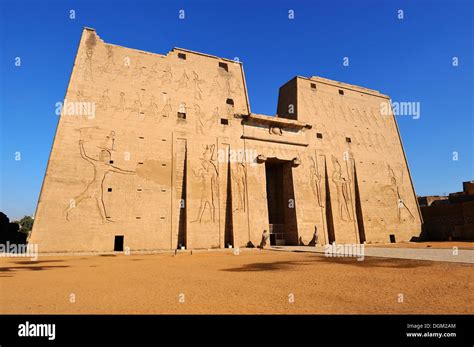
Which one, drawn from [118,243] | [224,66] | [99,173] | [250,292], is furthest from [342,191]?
[250,292]

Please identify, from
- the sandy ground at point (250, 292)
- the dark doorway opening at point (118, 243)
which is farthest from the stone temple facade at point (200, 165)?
the sandy ground at point (250, 292)

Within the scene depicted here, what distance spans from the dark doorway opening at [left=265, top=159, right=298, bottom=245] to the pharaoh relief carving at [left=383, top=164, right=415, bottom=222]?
11.8 metres

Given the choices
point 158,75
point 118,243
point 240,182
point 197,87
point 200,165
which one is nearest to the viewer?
point 118,243

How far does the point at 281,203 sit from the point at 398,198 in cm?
1363

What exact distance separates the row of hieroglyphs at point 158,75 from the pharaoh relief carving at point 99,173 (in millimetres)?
4787

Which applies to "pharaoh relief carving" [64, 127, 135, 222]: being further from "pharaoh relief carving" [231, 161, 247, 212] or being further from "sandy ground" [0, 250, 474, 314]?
"sandy ground" [0, 250, 474, 314]

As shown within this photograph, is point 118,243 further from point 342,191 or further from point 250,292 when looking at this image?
point 342,191

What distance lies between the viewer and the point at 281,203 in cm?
2722

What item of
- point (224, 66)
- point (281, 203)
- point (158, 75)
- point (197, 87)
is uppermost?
point (224, 66)

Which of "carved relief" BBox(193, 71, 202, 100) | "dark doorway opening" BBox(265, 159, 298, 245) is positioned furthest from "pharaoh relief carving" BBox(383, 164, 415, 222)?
"carved relief" BBox(193, 71, 202, 100)
